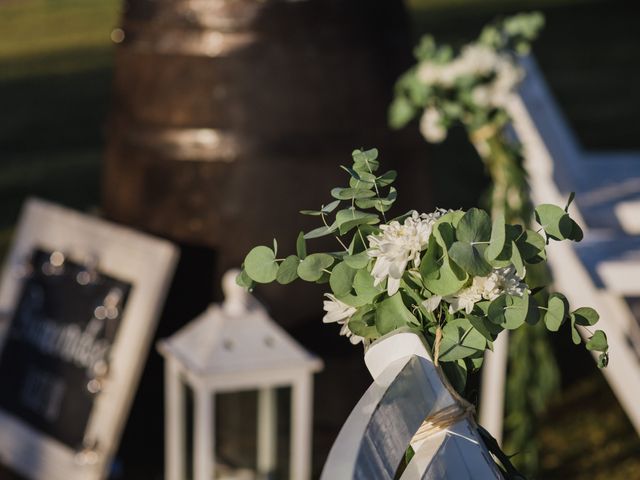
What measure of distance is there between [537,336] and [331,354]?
1.91ft

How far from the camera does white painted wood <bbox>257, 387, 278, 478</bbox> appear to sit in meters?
2.62

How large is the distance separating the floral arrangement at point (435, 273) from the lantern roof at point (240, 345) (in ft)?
4.36

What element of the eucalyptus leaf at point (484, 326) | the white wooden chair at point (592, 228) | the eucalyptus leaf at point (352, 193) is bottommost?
the eucalyptus leaf at point (484, 326)

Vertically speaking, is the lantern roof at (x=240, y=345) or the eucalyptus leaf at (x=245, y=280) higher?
the eucalyptus leaf at (x=245, y=280)

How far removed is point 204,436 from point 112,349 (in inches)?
28.9

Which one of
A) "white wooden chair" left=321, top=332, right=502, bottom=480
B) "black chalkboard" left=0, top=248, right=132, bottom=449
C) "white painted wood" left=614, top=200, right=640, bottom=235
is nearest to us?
"white wooden chair" left=321, top=332, right=502, bottom=480

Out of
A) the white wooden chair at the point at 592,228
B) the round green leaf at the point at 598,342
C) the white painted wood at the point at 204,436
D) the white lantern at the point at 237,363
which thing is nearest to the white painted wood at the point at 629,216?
the white wooden chair at the point at 592,228

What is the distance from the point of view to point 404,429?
37.8 inches

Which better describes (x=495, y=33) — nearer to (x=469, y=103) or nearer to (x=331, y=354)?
(x=469, y=103)

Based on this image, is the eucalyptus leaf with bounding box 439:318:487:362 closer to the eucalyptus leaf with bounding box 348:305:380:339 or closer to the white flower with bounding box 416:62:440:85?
the eucalyptus leaf with bounding box 348:305:380:339

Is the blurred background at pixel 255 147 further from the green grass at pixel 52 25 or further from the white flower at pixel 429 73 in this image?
the green grass at pixel 52 25

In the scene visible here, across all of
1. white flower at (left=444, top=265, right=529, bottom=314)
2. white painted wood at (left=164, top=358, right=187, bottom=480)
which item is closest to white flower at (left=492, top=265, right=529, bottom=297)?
white flower at (left=444, top=265, right=529, bottom=314)

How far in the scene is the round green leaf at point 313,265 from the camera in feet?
3.61

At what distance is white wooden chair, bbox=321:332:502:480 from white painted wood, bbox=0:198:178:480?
2087 millimetres
